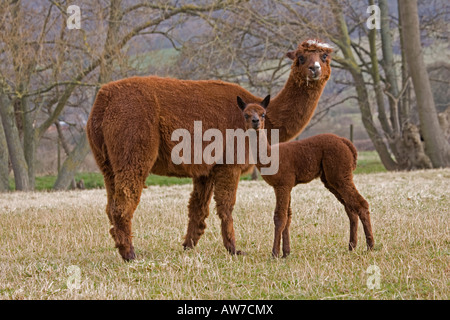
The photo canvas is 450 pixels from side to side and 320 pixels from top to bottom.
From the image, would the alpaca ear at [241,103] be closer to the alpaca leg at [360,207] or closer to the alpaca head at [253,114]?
the alpaca head at [253,114]

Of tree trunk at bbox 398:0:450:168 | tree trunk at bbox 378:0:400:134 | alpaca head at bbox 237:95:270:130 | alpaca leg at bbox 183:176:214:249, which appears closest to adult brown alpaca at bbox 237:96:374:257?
alpaca head at bbox 237:95:270:130

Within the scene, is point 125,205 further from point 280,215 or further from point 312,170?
point 312,170

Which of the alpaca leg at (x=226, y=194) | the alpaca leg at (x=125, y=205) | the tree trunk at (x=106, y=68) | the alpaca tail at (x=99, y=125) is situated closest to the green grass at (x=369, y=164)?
the tree trunk at (x=106, y=68)

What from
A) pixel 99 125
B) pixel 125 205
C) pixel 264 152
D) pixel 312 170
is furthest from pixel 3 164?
pixel 312 170

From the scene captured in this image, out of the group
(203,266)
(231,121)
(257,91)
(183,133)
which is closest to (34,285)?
(203,266)

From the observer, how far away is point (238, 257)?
7.10m

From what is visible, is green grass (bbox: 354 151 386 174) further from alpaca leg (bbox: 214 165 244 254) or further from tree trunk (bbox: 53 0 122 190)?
alpaca leg (bbox: 214 165 244 254)

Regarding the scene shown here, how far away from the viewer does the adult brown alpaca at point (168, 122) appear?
7062mm

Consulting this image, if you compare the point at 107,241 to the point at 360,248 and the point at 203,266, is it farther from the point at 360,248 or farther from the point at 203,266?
the point at 360,248

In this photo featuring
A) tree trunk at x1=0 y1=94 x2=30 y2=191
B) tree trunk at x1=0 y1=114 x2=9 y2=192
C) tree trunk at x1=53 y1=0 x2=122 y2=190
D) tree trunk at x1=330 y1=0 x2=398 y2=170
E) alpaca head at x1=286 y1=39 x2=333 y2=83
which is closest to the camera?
alpaca head at x1=286 y1=39 x2=333 y2=83

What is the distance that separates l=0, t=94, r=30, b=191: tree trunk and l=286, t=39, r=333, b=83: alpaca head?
43.7 feet

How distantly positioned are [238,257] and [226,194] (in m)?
0.80

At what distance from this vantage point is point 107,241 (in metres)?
8.78

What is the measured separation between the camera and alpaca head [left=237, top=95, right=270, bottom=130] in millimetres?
6789
